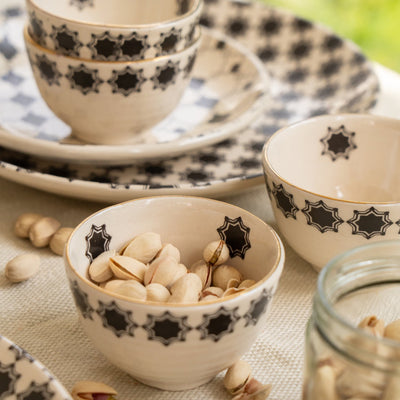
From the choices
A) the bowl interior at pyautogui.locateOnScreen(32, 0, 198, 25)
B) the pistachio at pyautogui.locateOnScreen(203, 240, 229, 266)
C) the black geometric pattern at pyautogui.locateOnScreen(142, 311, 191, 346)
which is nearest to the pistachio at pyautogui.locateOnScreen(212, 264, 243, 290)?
the pistachio at pyautogui.locateOnScreen(203, 240, 229, 266)

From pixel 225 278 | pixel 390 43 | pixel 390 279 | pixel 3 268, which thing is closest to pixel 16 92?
pixel 3 268

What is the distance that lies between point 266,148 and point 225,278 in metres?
0.15

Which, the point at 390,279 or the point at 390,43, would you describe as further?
the point at 390,43

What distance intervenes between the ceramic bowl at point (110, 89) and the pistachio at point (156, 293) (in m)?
0.29

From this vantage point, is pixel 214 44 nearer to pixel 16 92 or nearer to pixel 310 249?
pixel 16 92

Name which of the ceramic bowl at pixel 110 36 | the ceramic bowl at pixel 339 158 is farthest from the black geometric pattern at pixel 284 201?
the ceramic bowl at pixel 110 36

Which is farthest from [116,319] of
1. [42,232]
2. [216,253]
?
[42,232]

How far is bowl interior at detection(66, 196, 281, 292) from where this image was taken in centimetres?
54

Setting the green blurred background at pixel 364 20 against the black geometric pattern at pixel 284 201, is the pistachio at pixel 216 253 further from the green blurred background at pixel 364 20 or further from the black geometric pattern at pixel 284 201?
the green blurred background at pixel 364 20

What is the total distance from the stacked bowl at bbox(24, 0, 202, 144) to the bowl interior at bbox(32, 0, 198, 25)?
0.19 ft

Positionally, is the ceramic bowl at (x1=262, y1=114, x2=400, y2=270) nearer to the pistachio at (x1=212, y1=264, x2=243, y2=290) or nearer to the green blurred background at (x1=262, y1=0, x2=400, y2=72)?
the pistachio at (x1=212, y1=264, x2=243, y2=290)

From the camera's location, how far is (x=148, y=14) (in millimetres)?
866

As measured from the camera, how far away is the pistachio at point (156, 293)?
1.60 feet

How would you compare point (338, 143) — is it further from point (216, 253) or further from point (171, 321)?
point (171, 321)
